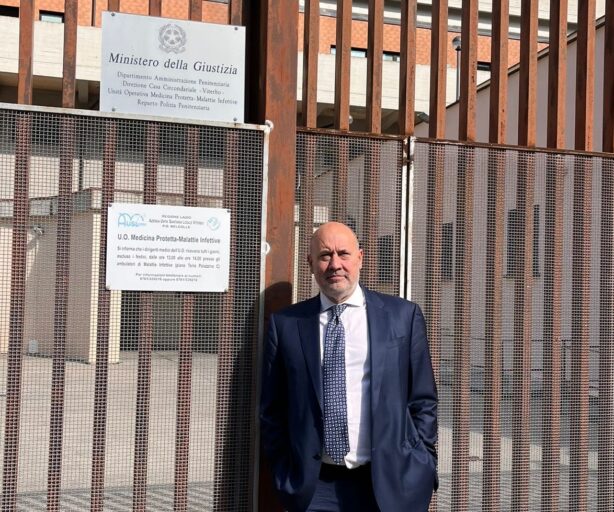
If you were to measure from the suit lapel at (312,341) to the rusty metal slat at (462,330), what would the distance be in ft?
3.88

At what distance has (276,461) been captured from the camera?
356 centimetres

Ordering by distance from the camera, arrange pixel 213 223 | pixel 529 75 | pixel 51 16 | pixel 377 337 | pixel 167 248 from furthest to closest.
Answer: pixel 51 16 < pixel 529 75 < pixel 213 223 < pixel 167 248 < pixel 377 337

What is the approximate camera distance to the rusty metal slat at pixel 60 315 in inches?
153

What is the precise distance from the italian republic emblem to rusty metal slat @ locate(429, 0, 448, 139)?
1477 mm

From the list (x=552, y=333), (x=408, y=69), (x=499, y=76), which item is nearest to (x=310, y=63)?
(x=408, y=69)

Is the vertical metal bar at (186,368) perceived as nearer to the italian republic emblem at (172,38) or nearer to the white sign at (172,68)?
the white sign at (172,68)

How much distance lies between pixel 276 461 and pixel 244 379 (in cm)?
69

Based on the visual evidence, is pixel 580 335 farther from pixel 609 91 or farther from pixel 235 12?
pixel 235 12

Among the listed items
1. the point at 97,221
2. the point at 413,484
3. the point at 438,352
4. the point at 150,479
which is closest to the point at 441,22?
the point at 438,352

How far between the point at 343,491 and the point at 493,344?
1.54 metres

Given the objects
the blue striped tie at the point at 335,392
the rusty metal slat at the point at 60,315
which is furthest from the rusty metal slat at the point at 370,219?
the rusty metal slat at the point at 60,315

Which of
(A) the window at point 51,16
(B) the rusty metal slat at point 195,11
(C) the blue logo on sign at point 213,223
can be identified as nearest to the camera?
(C) the blue logo on sign at point 213,223

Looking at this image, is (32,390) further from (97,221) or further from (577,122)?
(577,122)

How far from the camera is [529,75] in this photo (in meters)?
4.86
